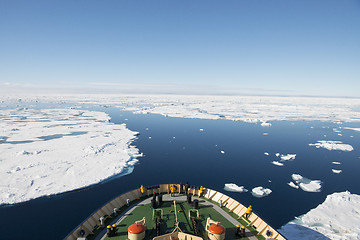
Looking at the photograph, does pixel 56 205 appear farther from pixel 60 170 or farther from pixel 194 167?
pixel 194 167

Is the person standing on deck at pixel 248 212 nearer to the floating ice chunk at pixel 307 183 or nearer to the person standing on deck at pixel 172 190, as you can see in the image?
the person standing on deck at pixel 172 190

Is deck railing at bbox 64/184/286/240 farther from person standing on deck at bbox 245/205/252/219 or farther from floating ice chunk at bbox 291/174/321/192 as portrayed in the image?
floating ice chunk at bbox 291/174/321/192

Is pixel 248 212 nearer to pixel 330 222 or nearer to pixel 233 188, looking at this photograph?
pixel 233 188

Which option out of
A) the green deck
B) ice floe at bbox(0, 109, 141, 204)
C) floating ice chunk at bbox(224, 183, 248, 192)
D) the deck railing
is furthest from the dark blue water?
the green deck

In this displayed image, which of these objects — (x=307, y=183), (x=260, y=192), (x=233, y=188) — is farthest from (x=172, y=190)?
(x=307, y=183)

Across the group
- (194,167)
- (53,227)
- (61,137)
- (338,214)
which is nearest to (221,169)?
(194,167)

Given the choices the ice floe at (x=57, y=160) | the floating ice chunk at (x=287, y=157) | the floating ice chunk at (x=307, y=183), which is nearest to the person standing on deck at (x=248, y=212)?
the floating ice chunk at (x=307, y=183)
